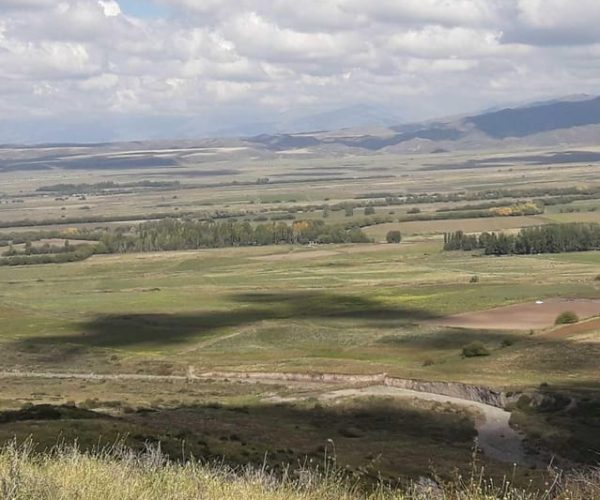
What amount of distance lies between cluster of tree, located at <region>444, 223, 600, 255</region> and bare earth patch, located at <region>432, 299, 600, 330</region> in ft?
210

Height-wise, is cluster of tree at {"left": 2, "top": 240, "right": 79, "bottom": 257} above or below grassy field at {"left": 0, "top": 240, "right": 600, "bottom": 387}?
below

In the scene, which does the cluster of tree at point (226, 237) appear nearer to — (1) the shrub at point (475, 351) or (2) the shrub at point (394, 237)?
(2) the shrub at point (394, 237)

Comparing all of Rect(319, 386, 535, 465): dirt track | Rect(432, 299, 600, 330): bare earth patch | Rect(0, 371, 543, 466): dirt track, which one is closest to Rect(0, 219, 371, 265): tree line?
Rect(432, 299, 600, 330): bare earth patch

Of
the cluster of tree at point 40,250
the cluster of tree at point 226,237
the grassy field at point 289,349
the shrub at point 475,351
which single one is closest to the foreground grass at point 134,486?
the grassy field at point 289,349

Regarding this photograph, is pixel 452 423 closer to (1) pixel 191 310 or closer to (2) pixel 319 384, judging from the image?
(2) pixel 319 384

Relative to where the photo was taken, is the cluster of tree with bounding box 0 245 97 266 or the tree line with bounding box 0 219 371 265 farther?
the tree line with bounding box 0 219 371 265

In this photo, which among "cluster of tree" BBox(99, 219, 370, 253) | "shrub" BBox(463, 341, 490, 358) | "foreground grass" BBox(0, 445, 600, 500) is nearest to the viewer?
"foreground grass" BBox(0, 445, 600, 500)

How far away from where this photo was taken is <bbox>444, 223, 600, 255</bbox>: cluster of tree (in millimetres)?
160750

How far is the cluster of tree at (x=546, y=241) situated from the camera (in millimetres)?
160750

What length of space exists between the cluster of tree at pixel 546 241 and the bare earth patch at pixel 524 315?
64156 mm

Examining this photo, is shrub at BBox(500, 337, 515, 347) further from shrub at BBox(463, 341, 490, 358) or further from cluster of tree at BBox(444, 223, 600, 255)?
cluster of tree at BBox(444, 223, 600, 255)

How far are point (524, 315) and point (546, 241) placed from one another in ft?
246

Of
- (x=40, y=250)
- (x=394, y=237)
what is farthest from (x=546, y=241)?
(x=40, y=250)

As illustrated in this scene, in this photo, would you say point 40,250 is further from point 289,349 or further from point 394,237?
point 289,349
